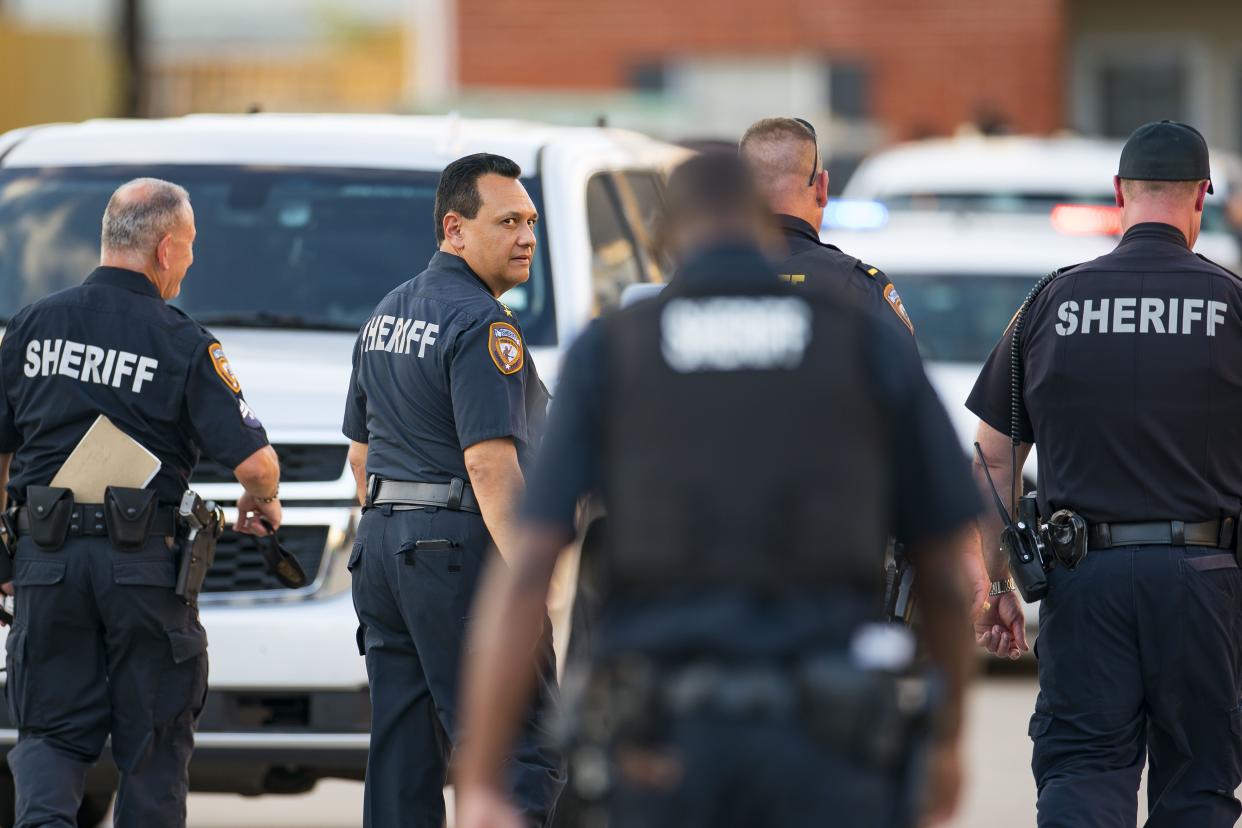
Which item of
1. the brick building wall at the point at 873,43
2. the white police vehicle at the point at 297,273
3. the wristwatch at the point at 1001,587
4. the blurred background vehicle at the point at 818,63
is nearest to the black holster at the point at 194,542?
the white police vehicle at the point at 297,273

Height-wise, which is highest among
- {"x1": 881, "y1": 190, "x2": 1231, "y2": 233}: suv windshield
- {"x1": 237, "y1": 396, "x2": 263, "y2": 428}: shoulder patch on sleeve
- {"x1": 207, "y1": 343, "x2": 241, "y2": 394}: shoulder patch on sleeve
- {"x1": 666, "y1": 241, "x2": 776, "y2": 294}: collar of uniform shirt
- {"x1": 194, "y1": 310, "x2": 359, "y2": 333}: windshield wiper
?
{"x1": 881, "y1": 190, "x2": 1231, "y2": 233}: suv windshield

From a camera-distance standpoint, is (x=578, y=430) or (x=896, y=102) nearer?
(x=578, y=430)

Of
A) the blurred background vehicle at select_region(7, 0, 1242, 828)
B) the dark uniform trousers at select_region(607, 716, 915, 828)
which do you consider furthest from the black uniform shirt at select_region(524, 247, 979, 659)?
the blurred background vehicle at select_region(7, 0, 1242, 828)

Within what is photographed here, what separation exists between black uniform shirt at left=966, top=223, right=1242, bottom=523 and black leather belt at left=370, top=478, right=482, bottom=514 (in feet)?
4.56

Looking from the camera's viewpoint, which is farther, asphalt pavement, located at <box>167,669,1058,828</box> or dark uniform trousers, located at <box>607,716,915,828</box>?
asphalt pavement, located at <box>167,669,1058,828</box>

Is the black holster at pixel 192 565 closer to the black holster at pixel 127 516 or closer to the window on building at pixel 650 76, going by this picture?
the black holster at pixel 127 516

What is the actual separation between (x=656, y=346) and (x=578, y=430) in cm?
17

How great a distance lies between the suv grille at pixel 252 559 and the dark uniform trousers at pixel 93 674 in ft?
2.44

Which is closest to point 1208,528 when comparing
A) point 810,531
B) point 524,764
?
point 524,764

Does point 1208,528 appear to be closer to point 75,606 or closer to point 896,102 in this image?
point 75,606

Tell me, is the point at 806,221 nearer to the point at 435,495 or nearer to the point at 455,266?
the point at 455,266

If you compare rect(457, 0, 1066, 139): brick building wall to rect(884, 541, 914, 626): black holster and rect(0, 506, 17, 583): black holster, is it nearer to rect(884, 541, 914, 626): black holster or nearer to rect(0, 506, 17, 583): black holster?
rect(884, 541, 914, 626): black holster

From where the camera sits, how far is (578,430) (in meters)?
3.24

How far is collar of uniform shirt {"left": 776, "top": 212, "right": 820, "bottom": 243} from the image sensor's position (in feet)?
18.1
